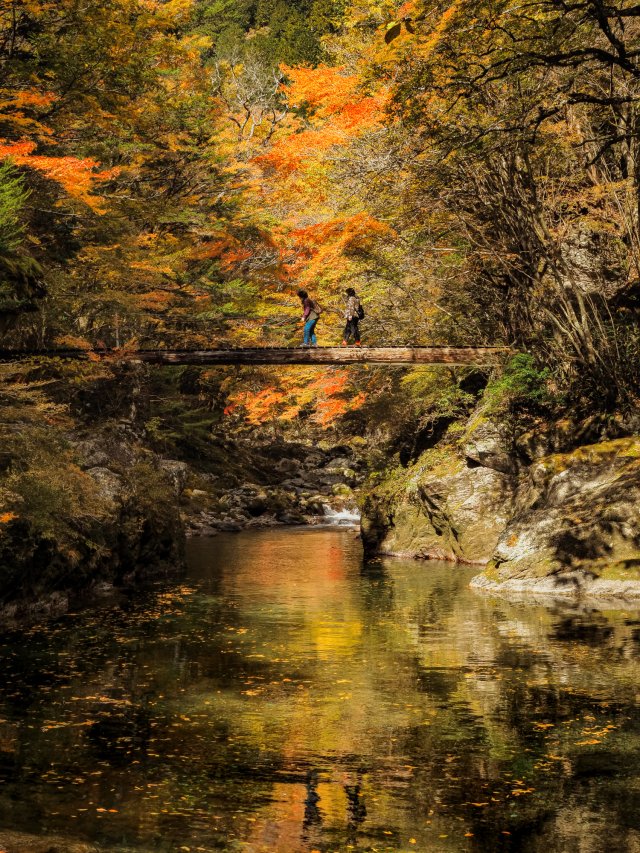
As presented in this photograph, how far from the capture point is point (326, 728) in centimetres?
1007

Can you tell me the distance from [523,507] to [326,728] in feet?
40.5

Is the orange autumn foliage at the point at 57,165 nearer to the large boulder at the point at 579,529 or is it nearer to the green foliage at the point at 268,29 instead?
the large boulder at the point at 579,529

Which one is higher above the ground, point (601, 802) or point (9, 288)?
point (9, 288)

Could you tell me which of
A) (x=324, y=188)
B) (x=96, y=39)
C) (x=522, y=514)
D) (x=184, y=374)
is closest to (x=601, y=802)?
(x=522, y=514)

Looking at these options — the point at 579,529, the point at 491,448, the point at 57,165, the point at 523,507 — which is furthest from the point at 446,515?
the point at 57,165

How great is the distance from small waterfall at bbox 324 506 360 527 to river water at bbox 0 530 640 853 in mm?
17891

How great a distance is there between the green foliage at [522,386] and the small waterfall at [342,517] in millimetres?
11949

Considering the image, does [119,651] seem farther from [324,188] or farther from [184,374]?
[184,374]

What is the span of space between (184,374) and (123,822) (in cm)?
3275

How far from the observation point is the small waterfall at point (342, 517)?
36122 millimetres

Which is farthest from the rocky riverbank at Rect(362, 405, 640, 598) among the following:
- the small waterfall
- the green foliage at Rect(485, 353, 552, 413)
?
the small waterfall

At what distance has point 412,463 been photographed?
29.0m

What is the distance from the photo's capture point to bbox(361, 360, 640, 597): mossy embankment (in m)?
18.7

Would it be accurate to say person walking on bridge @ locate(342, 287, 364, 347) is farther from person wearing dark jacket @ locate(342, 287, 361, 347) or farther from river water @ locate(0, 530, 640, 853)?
river water @ locate(0, 530, 640, 853)
